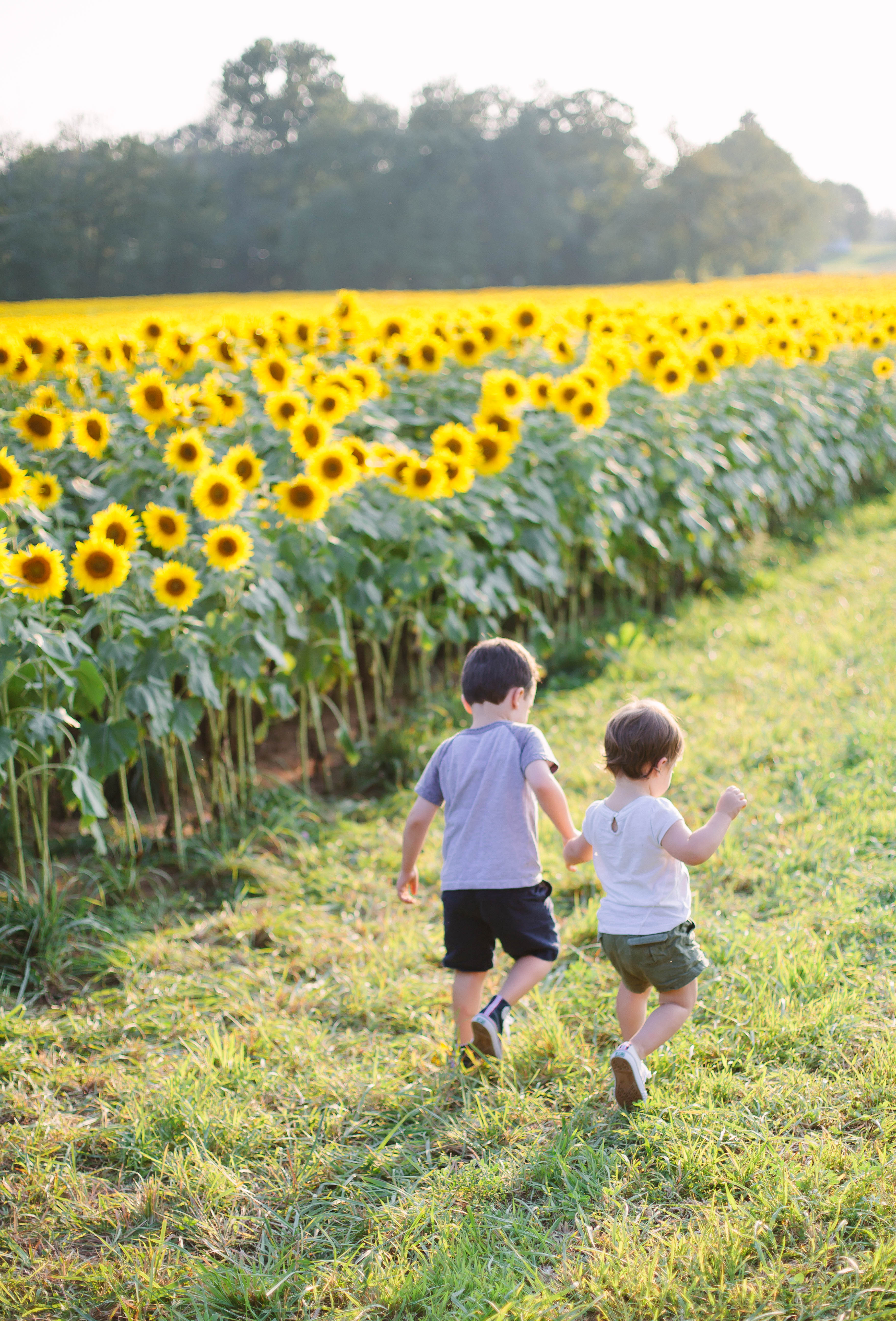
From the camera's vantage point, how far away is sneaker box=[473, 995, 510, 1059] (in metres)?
2.43

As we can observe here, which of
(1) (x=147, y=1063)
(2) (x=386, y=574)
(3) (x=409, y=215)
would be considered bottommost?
(1) (x=147, y=1063)

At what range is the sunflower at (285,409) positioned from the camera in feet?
13.6

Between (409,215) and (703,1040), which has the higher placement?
(409,215)

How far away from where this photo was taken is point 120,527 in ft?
11.0

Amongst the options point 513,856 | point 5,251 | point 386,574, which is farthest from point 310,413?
point 5,251

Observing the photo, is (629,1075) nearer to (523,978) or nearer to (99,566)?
(523,978)

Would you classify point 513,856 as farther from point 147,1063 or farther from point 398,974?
point 147,1063

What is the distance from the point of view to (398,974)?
9.80 feet

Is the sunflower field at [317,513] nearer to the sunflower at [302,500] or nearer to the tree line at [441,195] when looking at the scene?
the sunflower at [302,500]

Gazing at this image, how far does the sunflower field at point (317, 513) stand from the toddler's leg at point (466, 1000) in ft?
4.04

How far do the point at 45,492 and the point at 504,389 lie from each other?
2166 millimetres

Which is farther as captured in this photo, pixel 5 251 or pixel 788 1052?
pixel 5 251

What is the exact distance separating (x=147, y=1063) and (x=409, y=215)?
1817 inches

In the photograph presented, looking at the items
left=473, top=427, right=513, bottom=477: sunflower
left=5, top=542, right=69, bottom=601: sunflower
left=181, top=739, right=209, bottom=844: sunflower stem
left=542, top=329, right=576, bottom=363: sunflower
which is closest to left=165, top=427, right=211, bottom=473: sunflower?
left=5, top=542, right=69, bottom=601: sunflower
